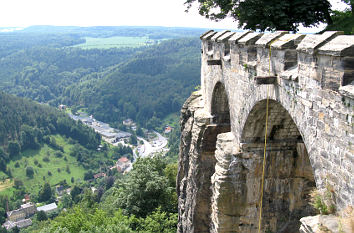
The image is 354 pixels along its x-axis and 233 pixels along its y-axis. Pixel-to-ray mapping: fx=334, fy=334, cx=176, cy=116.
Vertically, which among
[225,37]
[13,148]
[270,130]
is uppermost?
[225,37]

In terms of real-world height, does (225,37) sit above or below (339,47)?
above

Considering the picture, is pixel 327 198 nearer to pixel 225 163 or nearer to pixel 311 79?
pixel 311 79

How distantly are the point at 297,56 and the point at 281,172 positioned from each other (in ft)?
16.1

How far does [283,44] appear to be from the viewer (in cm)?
700

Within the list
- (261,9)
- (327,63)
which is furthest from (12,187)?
(327,63)

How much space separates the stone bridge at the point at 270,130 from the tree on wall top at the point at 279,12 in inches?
91.0

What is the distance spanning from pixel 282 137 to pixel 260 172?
1.39m

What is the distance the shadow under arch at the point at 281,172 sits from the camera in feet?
34.2

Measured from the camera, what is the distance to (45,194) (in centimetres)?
9962

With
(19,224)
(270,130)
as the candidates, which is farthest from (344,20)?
(19,224)

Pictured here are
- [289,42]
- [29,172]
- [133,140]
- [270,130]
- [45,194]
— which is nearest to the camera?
[289,42]

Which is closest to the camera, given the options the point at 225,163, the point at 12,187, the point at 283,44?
the point at 283,44

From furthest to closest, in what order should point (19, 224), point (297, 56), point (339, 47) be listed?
point (19, 224), point (297, 56), point (339, 47)

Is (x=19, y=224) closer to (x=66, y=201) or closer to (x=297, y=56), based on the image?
(x=66, y=201)
